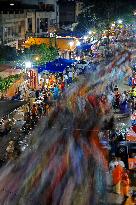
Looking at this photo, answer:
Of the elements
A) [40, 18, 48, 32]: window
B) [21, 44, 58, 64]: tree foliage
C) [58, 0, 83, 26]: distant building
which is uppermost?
[58, 0, 83, 26]: distant building

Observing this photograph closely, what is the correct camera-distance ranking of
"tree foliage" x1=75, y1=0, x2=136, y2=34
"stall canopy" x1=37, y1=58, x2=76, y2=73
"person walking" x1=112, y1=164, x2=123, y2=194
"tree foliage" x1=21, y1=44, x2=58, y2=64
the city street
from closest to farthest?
the city street → "person walking" x1=112, y1=164, x2=123, y2=194 → "stall canopy" x1=37, y1=58, x2=76, y2=73 → "tree foliage" x1=21, y1=44, x2=58, y2=64 → "tree foliage" x1=75, y1=0, x2=136, y2=34

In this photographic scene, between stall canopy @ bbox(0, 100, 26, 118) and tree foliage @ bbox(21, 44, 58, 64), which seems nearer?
stall canopy @ bbox(0, 100, 26, 118)

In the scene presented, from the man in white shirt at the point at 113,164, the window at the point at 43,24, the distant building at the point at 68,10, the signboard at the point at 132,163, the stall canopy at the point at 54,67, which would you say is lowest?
the signboard at the point at 132,163

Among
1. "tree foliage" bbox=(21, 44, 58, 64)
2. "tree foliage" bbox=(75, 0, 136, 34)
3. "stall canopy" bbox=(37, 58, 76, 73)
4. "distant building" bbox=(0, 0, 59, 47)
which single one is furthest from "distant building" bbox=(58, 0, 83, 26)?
"stall canopy" bbox=(37, 58, 76, 73)

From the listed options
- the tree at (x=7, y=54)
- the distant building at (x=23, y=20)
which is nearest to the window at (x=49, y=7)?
the distant building at (x=23, y=20)

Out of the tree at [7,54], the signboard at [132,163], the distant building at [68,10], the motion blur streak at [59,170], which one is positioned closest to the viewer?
the motion blur streak at [59,170]

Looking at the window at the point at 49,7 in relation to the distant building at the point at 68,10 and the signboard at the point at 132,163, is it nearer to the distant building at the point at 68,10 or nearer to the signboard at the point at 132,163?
the distant building at the point at 68,10

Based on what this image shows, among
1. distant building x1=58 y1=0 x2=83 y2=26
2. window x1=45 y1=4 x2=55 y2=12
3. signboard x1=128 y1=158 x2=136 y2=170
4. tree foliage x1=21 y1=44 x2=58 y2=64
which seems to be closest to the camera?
signboard x1=128 y1=158 x2=136 y2=170

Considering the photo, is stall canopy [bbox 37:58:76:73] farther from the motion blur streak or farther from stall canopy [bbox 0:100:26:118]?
stall canopy [bbox 0:100:26:118]

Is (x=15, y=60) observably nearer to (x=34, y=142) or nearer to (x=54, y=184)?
(x=34, y=142)

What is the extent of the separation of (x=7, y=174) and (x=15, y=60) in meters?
16.3

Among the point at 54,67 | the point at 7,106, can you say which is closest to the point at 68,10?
the point at 54,67

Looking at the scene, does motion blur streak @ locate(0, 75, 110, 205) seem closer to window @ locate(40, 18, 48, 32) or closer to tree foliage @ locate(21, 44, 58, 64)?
tree foliage @ locate(21, 44, 58, 64)

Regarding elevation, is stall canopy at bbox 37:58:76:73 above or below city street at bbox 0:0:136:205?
above
